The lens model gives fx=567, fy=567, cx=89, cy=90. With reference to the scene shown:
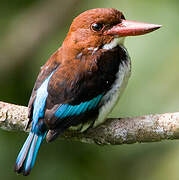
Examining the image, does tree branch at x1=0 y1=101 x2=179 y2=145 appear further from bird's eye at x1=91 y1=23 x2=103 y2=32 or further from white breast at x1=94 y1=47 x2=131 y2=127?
bird's eye at x1=91 y1=23 x2=103 y2=32

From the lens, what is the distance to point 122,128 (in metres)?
3.92

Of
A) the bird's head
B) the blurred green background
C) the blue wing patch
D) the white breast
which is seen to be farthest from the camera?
the blurred green background

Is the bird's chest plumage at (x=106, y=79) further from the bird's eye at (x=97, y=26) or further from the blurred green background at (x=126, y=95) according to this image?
the blurred green background at (x=126, y=95)

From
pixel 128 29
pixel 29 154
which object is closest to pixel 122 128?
pixel 29 154

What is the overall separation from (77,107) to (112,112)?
729mm

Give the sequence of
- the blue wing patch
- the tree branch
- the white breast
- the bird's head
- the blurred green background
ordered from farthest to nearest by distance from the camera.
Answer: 1. the blurred green background
2. the bird's head
3. the white breast
4. the blue wing patch
5. the tree branch

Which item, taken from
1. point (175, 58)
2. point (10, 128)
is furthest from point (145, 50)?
point (10, 128)

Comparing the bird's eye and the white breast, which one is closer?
the white breast

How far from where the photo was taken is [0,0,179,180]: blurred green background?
463 centimetres

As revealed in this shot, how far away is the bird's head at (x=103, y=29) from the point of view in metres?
4.26

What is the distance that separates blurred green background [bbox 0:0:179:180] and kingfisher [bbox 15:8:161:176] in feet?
1.35

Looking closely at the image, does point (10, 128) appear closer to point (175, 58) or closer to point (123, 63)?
point (123, 63)

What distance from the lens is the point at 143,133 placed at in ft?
12.5

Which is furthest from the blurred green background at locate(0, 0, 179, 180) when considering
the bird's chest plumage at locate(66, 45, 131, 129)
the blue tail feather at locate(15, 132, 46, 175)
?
the blue tail feather at locate(15, 132, 46, 175)
